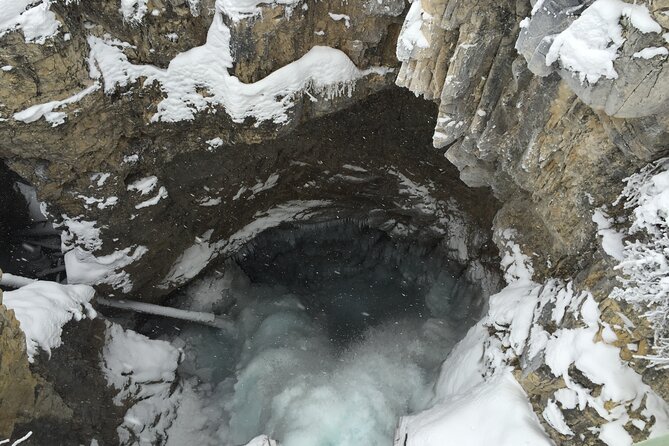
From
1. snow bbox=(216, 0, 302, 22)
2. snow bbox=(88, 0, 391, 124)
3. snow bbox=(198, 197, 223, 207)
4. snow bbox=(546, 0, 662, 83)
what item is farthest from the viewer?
snow bbox=(198, 197, 223, 207)

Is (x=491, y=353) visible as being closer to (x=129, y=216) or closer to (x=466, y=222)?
(x=466, y=222)

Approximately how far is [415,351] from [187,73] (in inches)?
304

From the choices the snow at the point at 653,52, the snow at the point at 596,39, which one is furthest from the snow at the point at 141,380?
the snow at the point at 653,52

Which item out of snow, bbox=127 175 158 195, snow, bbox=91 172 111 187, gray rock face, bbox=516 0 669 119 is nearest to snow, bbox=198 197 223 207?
snow, bbox=127 175 158 195

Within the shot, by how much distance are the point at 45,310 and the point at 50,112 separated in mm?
3222

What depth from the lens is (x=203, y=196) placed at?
10.7 meters

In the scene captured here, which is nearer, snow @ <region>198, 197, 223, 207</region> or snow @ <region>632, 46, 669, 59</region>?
snow @ <region>632, 46, 669, 59</region>

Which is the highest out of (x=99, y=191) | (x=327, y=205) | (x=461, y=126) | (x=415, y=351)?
(x=461, y=126)

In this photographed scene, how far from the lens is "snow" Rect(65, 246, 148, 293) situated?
32.9 feet

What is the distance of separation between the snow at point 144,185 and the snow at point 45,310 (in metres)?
2.17

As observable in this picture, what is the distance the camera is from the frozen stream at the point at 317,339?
10.4 meters

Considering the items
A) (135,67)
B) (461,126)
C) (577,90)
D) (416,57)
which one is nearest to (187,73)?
(135,67)

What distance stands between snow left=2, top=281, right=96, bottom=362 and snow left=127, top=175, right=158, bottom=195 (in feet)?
7.12

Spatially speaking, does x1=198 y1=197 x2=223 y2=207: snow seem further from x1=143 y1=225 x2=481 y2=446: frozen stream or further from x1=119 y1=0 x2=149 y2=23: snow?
x1=119 y1=0 x2=149 y2=23: snow
